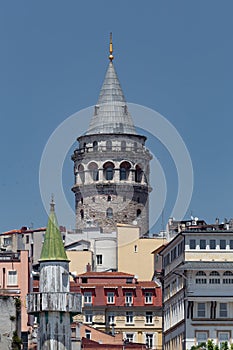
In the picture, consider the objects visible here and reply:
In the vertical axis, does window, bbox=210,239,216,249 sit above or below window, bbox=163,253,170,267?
below

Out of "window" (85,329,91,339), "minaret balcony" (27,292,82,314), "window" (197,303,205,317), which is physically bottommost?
"minaret balcony" (27,292,82,314)

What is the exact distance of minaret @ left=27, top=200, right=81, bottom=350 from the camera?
144 metres

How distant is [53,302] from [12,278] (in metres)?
19.4

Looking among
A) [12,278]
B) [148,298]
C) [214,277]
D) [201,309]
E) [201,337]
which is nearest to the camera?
[12,278]

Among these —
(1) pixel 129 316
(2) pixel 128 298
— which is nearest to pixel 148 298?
(2) pixel 128 298

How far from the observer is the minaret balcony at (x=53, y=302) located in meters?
146

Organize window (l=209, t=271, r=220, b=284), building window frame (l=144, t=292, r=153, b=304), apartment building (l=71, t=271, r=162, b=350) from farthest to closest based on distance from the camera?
building window frame (l=144, t=292, r=153, b=304)
apartment building (l=71, t=271, r=162, b=350)
window (l=209, t=271, r=220, b=284)

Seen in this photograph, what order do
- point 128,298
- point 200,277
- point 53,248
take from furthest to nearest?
point 128,298 → point 200,277 → point 53,248

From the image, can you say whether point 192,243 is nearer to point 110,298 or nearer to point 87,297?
point 110,298

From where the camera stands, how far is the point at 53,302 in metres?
147

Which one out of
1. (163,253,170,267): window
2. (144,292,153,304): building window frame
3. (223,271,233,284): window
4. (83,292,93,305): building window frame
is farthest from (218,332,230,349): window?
(83,292,93,305): building window frame

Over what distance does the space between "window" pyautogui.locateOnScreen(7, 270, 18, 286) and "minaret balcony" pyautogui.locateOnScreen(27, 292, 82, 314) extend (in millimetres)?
17343

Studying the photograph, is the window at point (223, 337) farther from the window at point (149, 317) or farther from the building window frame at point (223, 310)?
the window at point (149, 317)

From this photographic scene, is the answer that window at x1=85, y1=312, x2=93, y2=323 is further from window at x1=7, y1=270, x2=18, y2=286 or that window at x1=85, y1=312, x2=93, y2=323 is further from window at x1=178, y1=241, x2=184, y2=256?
window at x1=7, y1=270, x2=18, y2=286
